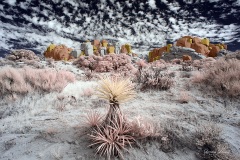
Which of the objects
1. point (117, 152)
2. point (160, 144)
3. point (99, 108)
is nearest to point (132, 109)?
point (99, 108)

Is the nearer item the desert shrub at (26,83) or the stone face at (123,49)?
the desert shrub at (26,83)

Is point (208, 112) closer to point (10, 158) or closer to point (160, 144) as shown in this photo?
point (160, 144)

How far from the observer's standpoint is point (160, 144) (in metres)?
3.33

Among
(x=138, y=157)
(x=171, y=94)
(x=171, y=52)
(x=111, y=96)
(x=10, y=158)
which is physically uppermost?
(x=171, y=52)

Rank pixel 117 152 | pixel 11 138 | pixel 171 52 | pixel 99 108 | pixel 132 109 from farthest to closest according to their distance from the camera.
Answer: pixel 171 52
pixel 99 108
pixel 132 109
pixel 11 138
pixel 117 152

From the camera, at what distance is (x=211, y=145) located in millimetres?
3143

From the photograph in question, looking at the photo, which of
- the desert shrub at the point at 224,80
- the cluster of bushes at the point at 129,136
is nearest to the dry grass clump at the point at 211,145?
the cluster of bushes at the point at 129,136

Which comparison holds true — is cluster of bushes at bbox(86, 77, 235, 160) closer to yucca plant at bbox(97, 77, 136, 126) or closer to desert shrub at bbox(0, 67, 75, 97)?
yucca plant at bbox(97, 77, 136, 126)

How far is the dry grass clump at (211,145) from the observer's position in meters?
2.96

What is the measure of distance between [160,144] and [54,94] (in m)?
4.85

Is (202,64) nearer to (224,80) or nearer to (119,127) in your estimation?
(224,80)

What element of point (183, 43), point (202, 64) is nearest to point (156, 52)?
point (183, 43)

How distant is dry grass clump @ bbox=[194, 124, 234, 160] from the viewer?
2961 mm

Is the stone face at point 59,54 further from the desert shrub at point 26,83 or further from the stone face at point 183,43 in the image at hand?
the desert shrub at point 26,83
